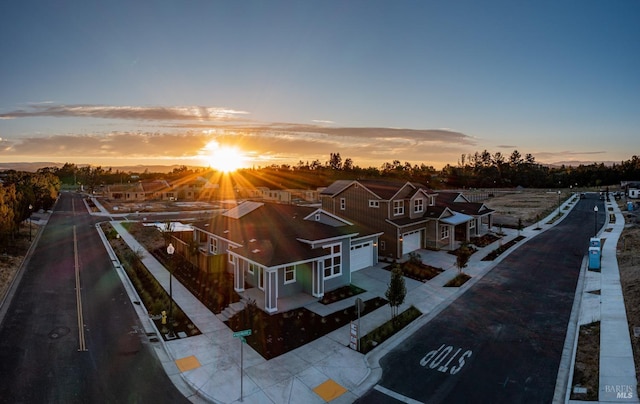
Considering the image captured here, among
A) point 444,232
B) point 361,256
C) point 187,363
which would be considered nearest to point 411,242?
point 444,232

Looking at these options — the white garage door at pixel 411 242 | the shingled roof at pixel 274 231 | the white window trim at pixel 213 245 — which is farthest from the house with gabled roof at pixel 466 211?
the white window trim at pixel 213 245

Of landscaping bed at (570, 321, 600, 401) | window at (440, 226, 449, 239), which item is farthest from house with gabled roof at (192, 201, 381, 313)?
landscaping bed at (570, 321, 600, 401)

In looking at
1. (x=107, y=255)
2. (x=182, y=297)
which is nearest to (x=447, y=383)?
(x=182, y=297)

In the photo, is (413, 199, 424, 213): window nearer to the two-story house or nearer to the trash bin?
the two-story house

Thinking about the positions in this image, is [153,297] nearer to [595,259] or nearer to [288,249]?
[288,249]

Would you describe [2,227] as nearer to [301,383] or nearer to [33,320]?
[33,320]
